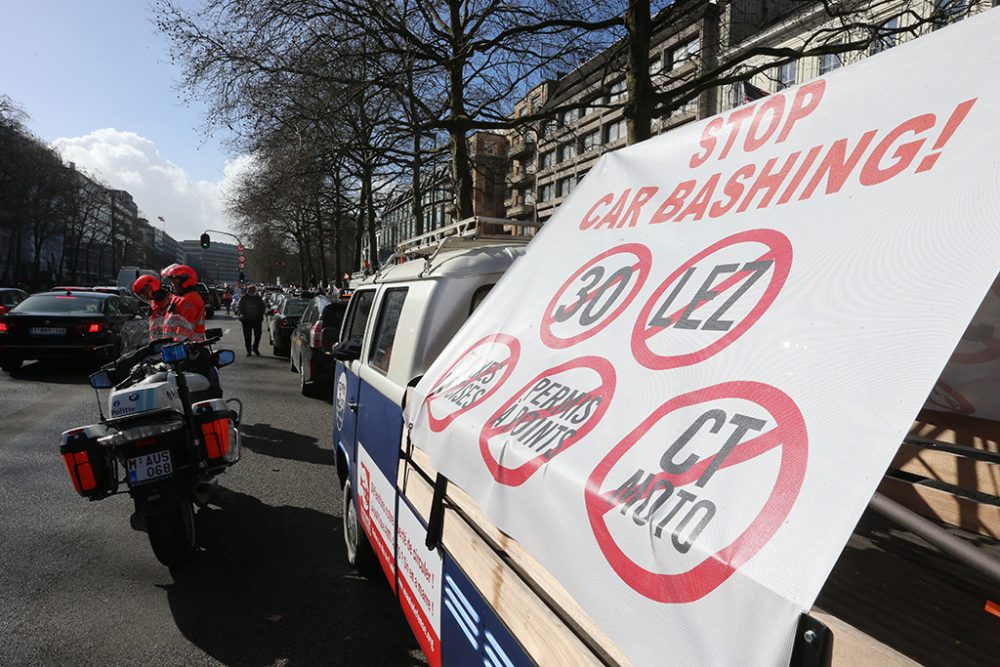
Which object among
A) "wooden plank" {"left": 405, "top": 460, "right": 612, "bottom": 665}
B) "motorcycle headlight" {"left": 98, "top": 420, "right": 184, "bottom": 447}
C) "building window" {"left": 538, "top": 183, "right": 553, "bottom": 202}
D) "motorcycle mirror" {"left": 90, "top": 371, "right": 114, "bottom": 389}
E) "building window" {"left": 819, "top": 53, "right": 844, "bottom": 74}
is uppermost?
"building window" {"left": 538, "top": 183, "right": 553, "bottom": 202}

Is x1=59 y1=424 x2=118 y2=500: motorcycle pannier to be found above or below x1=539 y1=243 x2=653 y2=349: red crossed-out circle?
below

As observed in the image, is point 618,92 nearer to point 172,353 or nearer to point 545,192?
point 172,353

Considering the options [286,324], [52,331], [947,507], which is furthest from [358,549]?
[286,324]

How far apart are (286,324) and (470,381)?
14812mm

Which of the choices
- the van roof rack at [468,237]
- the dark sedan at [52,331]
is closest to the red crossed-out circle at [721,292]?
the van roof rack at [468,237]

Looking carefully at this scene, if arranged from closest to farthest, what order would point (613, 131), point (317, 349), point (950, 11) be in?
1. point (950, 11)
2. point (317, 349)
3. point (613, 131)

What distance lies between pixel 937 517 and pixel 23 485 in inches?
254

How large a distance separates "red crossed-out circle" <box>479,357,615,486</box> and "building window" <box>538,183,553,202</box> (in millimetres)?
54665

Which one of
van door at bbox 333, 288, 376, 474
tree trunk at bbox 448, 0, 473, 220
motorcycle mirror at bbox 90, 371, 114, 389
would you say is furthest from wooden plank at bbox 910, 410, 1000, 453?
tree trunk at bbox 448, 0, 473, 220

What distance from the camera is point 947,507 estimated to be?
165 centimetres

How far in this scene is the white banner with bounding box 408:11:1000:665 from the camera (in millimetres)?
905

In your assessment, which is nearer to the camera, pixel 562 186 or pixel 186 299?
pixel 186 299

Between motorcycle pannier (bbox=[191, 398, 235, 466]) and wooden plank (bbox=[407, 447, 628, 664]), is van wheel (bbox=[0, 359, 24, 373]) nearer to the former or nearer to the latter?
motorcycle pannier (bbox=[191, 398, 235, 466])

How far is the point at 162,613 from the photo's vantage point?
332cm
